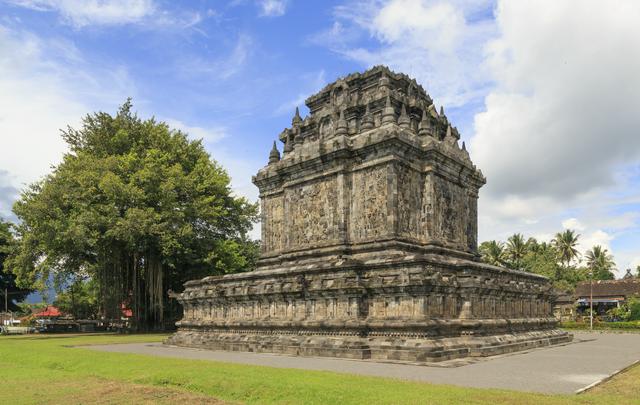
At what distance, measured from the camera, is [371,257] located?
21.0 meters

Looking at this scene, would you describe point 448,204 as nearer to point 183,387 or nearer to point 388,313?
point 388,313

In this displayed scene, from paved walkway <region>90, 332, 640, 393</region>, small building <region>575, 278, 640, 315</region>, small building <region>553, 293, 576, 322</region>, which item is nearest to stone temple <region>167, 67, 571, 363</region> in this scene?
paved walkway <region>90, 332, 640, 393</region>

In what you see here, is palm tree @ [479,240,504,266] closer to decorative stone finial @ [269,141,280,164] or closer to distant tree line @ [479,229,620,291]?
distant tree line @ [479,229,620,291]

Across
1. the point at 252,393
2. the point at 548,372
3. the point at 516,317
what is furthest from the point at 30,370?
Answer: the point at 516,317

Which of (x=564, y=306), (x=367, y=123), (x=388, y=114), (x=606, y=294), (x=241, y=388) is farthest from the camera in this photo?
(x=564, y=306)

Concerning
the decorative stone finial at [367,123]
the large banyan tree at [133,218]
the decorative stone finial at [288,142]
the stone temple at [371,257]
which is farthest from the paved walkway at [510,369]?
the large banyan tree at [133,218]

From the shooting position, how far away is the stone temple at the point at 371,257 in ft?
58.7

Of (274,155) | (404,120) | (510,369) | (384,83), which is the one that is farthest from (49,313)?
(510,369)

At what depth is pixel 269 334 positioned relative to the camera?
21.3 metres

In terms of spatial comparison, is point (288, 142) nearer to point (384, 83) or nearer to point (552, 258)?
point (384, 83)

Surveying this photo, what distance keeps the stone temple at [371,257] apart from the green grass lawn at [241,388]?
522 centimetres

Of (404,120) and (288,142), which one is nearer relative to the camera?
(404,120)

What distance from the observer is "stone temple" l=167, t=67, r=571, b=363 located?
704 inches

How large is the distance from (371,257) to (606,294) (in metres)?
51.3
